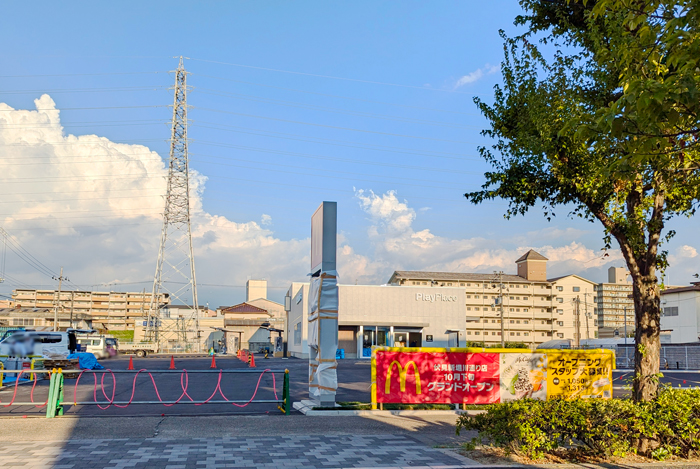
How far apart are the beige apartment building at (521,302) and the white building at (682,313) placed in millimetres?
26909

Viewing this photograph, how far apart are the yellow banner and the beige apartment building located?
78.3 m

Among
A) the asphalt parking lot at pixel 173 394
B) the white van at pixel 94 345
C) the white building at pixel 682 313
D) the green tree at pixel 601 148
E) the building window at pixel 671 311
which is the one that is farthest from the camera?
the building window at pixel 671 311

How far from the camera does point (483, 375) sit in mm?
15227

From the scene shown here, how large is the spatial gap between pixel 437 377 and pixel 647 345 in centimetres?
633

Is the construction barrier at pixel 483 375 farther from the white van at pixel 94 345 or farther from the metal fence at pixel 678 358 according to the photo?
the white van at pixel 94 345

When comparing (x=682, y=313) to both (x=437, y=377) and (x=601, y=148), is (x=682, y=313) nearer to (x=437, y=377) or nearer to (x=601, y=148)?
(x=437, y=377)

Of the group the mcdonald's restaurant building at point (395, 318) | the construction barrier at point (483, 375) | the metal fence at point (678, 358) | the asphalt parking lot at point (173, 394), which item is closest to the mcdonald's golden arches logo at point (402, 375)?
the construction barrier at point (483, 375)

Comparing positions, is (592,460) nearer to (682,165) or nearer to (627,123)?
(682,165)

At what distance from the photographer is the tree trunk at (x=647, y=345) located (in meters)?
9.41

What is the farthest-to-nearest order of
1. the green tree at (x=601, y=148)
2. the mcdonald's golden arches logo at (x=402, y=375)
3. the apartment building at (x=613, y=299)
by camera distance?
the apartment building at (x=613, y=299), the mcdonald's golden arches logo at (x=402, y=375), the green tree at (x=601, y=148)

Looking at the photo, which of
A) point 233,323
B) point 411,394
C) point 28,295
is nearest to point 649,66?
point 411,394

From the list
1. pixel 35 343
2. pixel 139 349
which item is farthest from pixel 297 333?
pixel 35 343

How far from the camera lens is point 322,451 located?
371 inches

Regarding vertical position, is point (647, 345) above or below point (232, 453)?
above
